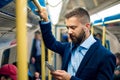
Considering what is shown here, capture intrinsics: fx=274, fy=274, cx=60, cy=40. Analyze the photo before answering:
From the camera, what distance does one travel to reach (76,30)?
225 cm

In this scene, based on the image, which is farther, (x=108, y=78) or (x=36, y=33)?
(x=36, y=33)

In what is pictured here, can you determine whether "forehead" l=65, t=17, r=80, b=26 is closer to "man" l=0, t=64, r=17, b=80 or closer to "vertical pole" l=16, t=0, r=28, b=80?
"man" l=0, t=64, r=17, b=80

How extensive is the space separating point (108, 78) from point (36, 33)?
465 cm

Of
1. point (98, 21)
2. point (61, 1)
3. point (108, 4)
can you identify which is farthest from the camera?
point (98, 21)

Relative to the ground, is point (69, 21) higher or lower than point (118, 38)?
higher

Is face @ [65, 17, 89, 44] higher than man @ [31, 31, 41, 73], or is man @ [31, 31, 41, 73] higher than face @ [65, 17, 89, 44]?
face @ [65, 17, 89, 44]

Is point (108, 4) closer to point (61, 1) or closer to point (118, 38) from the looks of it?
point (61, 1)

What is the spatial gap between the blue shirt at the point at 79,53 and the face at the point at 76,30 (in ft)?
0.14

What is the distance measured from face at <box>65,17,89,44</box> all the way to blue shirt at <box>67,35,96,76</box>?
0.14ft

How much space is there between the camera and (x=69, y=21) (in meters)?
2.30

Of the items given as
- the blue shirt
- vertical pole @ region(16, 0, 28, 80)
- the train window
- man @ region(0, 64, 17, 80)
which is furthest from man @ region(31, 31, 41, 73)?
vertical pole @ region(16, 0, 28, 80)

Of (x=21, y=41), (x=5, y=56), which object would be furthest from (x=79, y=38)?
(x=5, y=56)

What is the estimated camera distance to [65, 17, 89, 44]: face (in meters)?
2.24

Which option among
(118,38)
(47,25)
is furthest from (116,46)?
(47,25)
